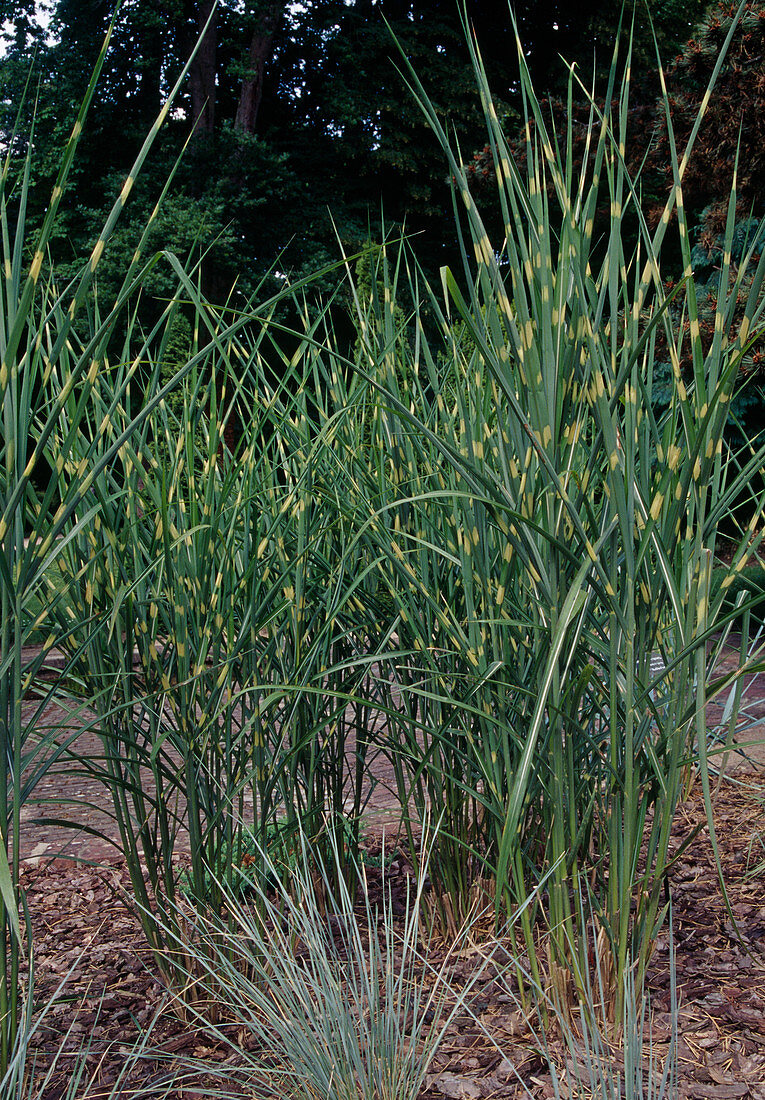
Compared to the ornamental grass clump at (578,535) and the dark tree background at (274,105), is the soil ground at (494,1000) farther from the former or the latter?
the dark tree background at (274,105)

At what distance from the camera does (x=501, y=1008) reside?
145 centimetres

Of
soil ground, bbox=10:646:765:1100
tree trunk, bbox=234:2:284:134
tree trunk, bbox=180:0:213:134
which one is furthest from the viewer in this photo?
tree trunk, bbox=180:0:213:134

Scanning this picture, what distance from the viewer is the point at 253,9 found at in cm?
1259

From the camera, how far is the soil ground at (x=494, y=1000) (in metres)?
1.25

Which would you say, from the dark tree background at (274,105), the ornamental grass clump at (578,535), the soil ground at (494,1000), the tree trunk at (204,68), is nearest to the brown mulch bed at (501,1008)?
the soil ground at (494,1000)

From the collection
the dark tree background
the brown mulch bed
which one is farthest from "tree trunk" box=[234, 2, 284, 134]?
the brown mulch bed

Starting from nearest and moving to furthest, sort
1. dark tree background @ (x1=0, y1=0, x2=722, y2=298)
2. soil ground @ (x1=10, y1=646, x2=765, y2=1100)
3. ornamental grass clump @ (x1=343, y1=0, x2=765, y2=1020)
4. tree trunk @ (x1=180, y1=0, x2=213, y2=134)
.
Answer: ornamental grass clump @ (x1=343, y1=0, x2=765, y2=1020) → soil ground @ (x1=10, y1=646, x2=765, y2=1100) → dark tree background @ (x1=0, y1=0, x2=722, y2=298) → tree trunk @ (x1=180, y1=0, x2=213, y2=134)

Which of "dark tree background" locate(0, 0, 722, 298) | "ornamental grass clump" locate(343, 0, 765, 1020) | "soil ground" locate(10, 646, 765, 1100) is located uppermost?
"dark tree background" locate(0, 0, 722, 298)

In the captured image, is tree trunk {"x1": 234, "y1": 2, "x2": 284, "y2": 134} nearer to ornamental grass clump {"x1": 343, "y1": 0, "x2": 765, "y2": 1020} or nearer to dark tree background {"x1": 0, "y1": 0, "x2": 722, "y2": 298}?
dark tree background {"x1": 0, "y1": 0, "x2": 722, "y2": 298}

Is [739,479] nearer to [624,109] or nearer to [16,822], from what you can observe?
[624,109]

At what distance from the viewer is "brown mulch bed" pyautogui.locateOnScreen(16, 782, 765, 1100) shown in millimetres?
1255

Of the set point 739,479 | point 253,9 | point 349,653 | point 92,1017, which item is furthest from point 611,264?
point 253,9

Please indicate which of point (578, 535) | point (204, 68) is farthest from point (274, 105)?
point (578, 535)

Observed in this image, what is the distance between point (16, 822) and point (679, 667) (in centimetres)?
94
